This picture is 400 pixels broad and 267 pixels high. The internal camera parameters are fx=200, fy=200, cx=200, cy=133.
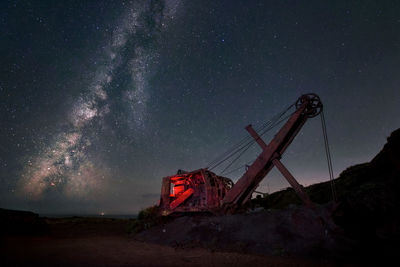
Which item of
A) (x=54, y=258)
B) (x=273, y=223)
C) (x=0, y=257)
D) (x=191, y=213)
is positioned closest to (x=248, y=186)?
(x=273, y=223)

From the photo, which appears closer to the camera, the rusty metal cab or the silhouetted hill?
the silhouetted hill

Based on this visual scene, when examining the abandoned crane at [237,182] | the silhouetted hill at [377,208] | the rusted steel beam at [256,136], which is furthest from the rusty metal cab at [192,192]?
the silhouetted hill at [377,208]

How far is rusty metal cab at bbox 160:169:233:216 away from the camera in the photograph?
14.3 metres

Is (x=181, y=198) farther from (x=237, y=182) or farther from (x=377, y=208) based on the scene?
(x=377, y=208)

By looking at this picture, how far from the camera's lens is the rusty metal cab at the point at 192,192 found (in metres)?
14.3

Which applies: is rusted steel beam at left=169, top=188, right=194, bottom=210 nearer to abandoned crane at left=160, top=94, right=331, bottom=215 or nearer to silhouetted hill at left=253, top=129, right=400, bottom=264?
abandoned crane at left=160, top=94, right=331, bottom=215

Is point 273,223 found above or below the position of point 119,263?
above

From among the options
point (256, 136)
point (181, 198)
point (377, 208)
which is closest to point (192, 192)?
point (181, 198)

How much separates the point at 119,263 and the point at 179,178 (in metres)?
9.80

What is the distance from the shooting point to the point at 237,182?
13.1 m

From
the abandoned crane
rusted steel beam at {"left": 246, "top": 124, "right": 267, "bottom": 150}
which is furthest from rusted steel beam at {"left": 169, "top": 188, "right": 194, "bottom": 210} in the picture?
rusted steel beam at {"left": 246, "top": 124, "right": 267, "bottom": 150}

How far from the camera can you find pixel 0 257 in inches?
287

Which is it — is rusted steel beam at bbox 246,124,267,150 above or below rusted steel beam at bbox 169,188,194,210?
above

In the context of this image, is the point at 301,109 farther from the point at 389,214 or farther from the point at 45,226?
the point at 45,226
